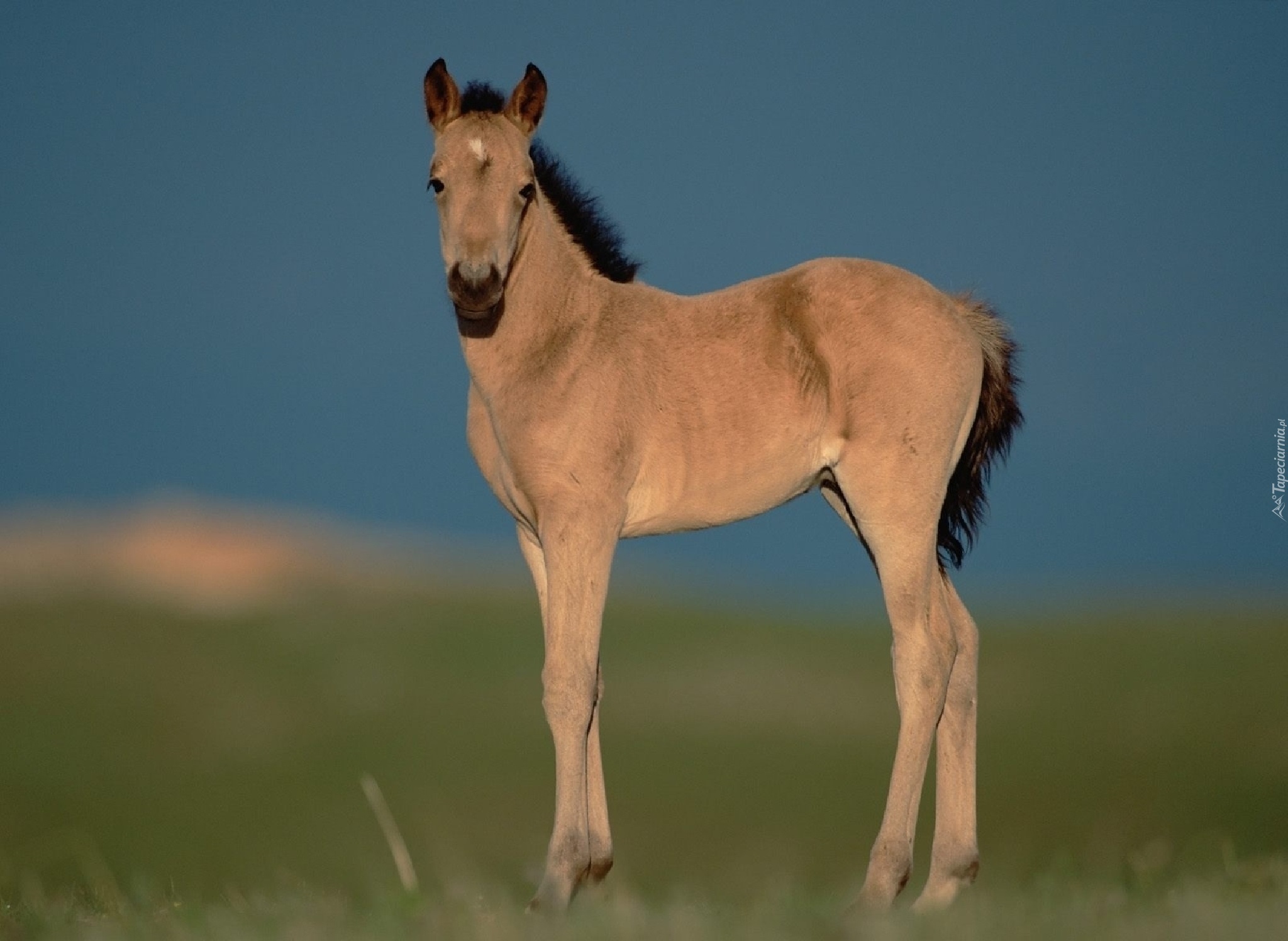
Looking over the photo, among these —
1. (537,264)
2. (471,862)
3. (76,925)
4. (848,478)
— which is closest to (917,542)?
(848,478)

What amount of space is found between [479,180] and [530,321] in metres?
0.91

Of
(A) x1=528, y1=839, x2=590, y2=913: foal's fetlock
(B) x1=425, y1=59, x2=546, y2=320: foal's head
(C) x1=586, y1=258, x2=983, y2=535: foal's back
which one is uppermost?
(B) x1=425, y1=59, x2=546, y2=320: foal's head

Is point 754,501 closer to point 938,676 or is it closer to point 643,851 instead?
point 938,676

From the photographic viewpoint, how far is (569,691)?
757 cm

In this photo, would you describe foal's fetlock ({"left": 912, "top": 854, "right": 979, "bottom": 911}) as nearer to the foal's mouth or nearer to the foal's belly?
the foal's belly

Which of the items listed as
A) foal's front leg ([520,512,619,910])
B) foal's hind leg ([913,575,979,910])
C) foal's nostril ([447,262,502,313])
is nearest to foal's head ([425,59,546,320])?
foal's nostril ([447,262,502,313])

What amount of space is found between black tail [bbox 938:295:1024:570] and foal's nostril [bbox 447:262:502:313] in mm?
3314

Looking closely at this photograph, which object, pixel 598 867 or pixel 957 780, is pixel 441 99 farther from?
pixel 957 780

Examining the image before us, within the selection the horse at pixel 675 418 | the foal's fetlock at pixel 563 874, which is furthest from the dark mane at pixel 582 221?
the foal's fetlock at pixel 563 874

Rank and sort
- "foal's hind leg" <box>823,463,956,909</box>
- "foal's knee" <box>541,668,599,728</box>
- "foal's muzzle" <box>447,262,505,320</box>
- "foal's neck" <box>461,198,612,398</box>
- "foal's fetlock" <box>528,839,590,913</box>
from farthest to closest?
"foal's neck" <box>461,198,612,398</box> < "foal's hind leg" <box>823,463,956,909</box> < "foal's knee" <box>541,668,599,728</box> < "foal's muzzle" <box>447,262,505,320</box> < "foal's fetlock" <box>528,839,590,913</box>

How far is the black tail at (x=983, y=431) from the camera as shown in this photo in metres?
9.02

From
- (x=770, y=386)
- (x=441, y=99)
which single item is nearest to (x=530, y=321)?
(x=441, y=99)

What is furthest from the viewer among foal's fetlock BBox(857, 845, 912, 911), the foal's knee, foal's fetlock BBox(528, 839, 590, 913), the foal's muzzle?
the foal's knee

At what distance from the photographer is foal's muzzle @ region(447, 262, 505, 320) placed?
730 cm
